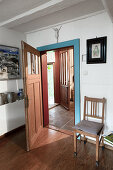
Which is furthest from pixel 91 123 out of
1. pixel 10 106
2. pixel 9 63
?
pixel 9 63

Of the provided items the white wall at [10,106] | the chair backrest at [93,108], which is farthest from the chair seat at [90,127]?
the white wall at [10,106]

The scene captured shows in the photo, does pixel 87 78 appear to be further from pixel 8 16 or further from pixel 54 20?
pixel 8 16

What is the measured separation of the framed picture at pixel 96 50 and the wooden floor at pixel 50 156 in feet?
5.30

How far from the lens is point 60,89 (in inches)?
199

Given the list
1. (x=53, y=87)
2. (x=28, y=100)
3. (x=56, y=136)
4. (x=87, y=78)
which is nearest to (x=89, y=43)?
(x=87, y=78)

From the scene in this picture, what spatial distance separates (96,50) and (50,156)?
2006 millimetres

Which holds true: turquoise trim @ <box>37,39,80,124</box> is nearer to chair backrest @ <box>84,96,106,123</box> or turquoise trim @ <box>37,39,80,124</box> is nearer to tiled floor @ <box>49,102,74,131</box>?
chair backrest @ <box>84,96,106,123</box>

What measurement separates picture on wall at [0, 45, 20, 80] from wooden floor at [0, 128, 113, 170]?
1.40 m

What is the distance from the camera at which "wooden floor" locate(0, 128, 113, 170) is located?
182 centimetres

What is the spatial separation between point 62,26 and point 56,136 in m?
2.34

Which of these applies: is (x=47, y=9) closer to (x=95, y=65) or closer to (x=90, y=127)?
(x=95, y=65)

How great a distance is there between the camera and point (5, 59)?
2.64 m

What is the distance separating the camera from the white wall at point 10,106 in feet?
8.53

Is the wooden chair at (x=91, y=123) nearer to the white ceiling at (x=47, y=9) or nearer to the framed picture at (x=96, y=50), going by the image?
the framed picture at (x=96, y=50)
